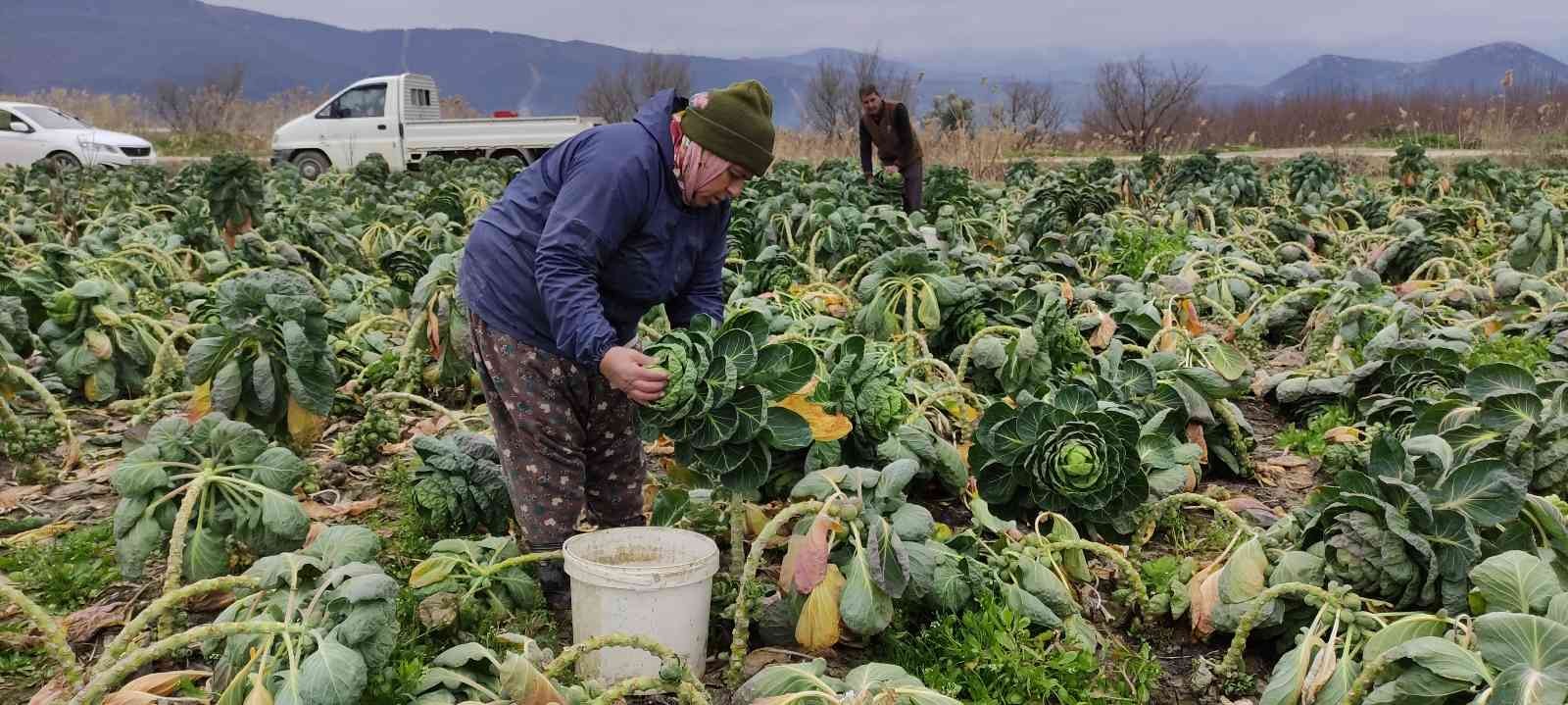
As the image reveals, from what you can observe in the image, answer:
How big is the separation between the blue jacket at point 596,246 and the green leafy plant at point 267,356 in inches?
35.3

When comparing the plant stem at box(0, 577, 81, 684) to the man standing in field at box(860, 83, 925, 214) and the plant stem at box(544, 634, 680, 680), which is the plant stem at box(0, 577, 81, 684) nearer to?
the plant stem at box(544, 634, 680, 680)

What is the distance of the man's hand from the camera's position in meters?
2.26

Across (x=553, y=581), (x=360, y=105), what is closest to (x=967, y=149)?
(x=360, y=105)

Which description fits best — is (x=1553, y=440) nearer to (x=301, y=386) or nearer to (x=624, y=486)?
(x=624, y=486)

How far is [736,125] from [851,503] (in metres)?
0.84

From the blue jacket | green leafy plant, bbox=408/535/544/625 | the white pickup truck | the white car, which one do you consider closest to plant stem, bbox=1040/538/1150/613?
the blue jacket

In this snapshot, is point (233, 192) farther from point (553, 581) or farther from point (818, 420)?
point (818, 420)

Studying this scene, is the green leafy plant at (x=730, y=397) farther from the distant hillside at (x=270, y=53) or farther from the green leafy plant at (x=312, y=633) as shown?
the distant hillside at (x=270, y=53)

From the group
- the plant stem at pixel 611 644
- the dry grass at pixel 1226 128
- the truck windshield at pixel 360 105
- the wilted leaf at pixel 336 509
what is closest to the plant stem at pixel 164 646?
the plant stem at pixel 611 644

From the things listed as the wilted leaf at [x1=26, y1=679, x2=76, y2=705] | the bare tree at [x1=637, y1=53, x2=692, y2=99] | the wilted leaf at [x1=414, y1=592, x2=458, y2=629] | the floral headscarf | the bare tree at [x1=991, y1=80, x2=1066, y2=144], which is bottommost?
the wilted leaf at [x1=26, y1=679, x2=76, y2=705]

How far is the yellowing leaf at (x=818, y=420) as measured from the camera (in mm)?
2674

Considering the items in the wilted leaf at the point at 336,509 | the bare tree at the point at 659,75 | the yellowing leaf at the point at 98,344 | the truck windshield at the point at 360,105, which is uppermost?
the bare tree at the point at 659,75

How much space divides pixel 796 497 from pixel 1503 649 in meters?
1.38

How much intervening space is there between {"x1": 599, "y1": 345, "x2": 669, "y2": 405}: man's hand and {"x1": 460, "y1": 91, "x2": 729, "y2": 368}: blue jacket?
6 centimetres
